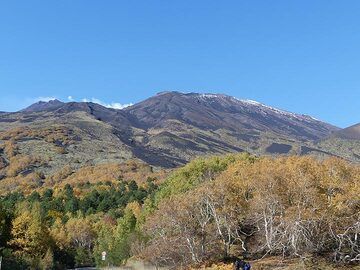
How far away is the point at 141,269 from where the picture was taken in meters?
49.9

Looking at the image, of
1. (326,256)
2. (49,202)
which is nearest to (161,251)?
(326,256)

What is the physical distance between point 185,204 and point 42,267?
28702mm

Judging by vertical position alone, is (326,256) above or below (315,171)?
below

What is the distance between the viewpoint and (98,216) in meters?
114

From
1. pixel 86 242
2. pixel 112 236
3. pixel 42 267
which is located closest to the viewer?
pixel 42 267

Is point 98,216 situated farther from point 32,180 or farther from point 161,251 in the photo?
point 32,180

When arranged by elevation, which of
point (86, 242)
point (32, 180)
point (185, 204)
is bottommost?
point (86, 242)

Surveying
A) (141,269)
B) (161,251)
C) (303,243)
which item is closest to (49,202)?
(141,269)

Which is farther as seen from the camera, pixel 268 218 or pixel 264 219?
pixel 264 219

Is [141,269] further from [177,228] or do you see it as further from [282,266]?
[282,266]

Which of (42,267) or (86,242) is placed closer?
(42,267)

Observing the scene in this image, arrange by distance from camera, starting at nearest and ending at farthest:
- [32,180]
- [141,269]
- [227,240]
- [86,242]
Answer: [227,240]
[141,269]
[86,242]
[32,180]

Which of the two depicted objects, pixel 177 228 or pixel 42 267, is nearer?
pixel 177 228

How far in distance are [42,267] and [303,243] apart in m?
37.0
